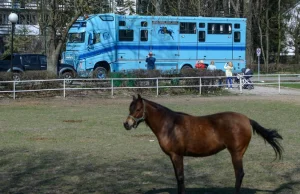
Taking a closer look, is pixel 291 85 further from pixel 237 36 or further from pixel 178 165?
pixel 178 165

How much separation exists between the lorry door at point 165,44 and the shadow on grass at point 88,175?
26.4 m

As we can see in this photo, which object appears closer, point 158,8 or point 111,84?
point 111,84

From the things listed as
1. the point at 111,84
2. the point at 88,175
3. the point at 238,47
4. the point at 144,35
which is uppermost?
the point at 144,35

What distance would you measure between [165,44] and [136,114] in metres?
32.1

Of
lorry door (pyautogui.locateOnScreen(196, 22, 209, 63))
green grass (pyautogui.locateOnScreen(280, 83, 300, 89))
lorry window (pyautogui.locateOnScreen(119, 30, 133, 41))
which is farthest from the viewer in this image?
lorry door (pyautogui.locateOnScreen(196, 22, 209, 63))

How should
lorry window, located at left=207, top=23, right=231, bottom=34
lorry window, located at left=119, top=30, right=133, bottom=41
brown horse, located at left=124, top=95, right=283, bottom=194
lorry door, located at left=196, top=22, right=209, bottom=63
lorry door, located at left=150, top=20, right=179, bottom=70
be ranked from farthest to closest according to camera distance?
lorry window, located at left=207, top=23, right=231, bottom=34 < lorry door, located at left=196, top=22, right=209, bottom=63 < lorry door, located at left=150, top=20, right=179, bottom=70 < lorry window, located at left=119, top=30, right=133, bottom=41 < brown horse, located at left=124, top=95, right=283, bottom=194

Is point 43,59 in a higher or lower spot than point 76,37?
lower

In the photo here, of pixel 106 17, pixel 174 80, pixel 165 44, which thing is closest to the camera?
pixel 174 80

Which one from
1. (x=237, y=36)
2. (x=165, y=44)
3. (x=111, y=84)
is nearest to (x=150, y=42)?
(x=165, y=44)

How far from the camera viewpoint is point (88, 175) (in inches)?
459

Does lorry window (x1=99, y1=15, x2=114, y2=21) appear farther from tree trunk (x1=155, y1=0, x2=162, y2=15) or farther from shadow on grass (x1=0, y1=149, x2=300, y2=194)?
shadow on grass (x1=0, y1=149, x2=300, y2=194)

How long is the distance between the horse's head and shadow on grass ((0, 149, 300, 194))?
1615 millimetres

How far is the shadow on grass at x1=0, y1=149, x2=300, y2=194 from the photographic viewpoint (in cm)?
1032

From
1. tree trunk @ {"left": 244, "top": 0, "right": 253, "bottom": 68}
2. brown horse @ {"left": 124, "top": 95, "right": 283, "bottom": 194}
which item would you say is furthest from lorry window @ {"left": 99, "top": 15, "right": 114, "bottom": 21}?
brown horse @ {"left": 124, "top": 95, "right": 283, "bottom": 194}
